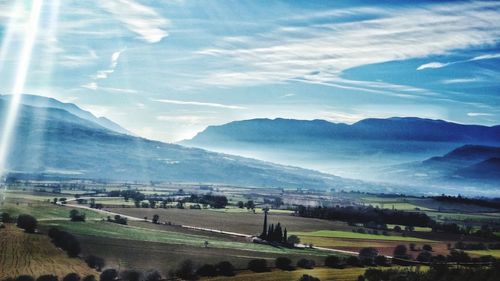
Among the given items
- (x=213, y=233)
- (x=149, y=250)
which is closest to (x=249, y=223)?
(x=213, y=233)

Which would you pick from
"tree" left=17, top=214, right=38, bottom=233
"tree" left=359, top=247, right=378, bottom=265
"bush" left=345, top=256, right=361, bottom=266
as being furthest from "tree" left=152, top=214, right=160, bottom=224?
"bush" left=345, top=256, right=361, bottom=266

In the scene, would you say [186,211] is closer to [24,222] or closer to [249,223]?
[249,223]

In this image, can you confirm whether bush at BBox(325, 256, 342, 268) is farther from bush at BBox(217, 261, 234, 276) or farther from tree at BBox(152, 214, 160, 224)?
tree at BBox(152, 214, 160, 224)

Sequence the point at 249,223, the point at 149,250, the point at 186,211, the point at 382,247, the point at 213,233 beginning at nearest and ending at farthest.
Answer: the point at 149,250
the point at 382,247
the point at 213,233
the point at 249,223
the point at 186,211

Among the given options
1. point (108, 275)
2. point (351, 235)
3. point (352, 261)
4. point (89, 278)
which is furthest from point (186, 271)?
point (351, 235)

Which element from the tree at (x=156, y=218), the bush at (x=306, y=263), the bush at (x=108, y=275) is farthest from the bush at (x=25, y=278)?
the tree at (x=156, y=218)
